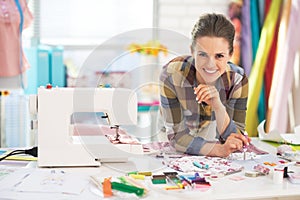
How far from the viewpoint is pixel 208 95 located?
1757mm

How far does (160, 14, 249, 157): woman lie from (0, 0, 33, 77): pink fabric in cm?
144

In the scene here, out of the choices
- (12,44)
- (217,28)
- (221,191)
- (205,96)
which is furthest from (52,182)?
(12,44)

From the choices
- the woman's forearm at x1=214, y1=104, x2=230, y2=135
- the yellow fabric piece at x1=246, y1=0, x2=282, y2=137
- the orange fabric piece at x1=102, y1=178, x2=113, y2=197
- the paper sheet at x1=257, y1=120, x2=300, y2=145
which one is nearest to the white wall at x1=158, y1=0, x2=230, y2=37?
the yellow fabric piece at x1=246, y1=0, x2=282, y2=137

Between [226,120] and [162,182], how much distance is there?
0.50m

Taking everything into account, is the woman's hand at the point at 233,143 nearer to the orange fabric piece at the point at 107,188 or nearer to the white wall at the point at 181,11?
the orange fabric piece at the point at 107,188

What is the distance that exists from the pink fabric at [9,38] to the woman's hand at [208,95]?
160 centimetres

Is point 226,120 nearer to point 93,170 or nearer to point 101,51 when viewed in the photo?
point 93,170

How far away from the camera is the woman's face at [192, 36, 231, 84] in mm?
1764

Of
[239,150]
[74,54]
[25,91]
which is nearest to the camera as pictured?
[239,150]

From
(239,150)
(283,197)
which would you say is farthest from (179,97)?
(283,197)

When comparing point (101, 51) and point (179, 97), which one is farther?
point (101, 51)

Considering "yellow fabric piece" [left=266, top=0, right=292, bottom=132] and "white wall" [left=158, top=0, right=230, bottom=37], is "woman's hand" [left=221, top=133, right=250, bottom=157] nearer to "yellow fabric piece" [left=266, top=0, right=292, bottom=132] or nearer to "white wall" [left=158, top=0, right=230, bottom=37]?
"yellow fabric piece" [left=266, top=0, right=292, bottom=132]

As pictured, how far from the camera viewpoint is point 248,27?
11.2 ft

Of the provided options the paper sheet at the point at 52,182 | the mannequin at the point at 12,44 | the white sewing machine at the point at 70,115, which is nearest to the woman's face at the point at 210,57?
the white sewing machine at the point at 70,115
